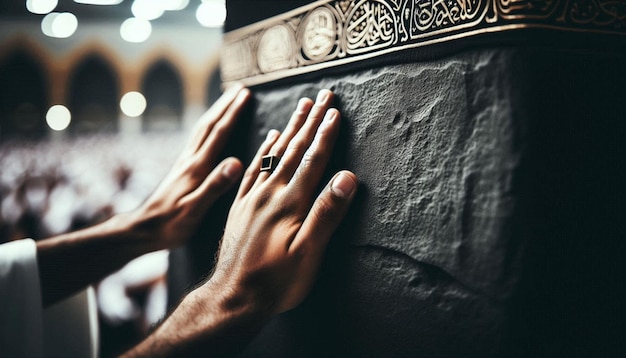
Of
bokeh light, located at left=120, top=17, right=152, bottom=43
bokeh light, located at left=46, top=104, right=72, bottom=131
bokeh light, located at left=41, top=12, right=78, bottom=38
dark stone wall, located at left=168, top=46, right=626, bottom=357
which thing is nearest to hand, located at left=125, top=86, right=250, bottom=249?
dark stone wall, located at left=168, top=46, right=626, bottom=357

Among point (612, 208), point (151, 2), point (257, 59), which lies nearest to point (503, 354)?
point (612, 208)

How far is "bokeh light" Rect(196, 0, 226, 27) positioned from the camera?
6.32 meters

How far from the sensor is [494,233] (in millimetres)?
514

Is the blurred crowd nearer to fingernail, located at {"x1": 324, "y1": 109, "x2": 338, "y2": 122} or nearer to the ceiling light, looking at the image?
fingernail, located at {"x1": 324, "y1": 109, "x2": 338, "y2": 122}

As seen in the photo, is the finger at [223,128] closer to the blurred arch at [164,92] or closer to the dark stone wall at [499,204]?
the dark stone wall at [499,204]

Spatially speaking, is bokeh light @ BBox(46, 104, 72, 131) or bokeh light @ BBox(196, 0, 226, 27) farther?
bokeh light @ BBox(46, 104, 72, 131)

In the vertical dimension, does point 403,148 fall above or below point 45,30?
below

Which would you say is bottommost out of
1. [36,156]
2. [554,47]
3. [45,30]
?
[36,156]

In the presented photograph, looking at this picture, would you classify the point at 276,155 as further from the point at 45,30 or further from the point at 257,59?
the point at 45,30

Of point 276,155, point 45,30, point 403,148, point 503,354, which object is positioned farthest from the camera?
point 45,30

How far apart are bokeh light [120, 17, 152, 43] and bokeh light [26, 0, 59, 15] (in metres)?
1.35

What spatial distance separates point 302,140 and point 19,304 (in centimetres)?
56

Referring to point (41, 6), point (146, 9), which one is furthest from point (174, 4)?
point (41, 6)

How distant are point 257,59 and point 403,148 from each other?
0.39 m
